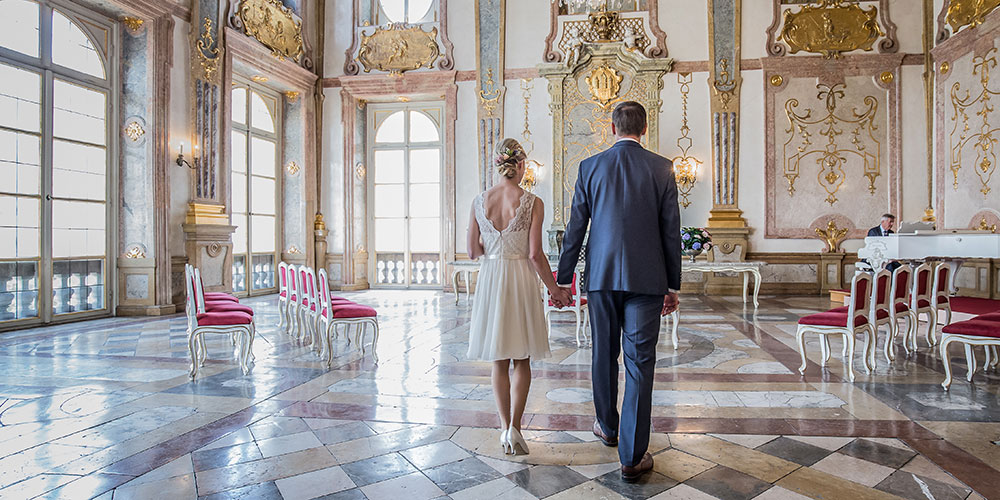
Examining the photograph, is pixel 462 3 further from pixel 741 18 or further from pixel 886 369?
pixel 886 369

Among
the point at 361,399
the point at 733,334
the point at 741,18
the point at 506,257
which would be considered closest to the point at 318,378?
the point at 361,399

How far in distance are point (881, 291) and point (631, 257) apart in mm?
3042

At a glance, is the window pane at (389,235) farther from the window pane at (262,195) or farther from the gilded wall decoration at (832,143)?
the gilded wall decoration at (832,143)

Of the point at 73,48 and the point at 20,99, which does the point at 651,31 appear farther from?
the point at 20,99

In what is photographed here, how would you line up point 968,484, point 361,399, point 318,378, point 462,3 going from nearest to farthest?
point 968,484, point 361,399, point 318,378, point 462,3

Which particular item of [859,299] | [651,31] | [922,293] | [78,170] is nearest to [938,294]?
[922,293]

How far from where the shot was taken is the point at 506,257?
8.73 ft

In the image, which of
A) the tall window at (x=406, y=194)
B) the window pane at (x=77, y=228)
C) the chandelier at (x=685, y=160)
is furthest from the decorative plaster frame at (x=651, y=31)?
the window pane at (x=77, y=228)

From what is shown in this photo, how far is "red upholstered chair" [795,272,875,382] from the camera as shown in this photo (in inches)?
161

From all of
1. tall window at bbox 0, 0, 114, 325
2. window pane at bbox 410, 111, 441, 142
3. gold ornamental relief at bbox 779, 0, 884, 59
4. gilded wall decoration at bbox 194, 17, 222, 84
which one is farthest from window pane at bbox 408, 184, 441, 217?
gold ornamental relief at bbox 779, 0, 884, 59

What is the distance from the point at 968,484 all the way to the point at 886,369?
227cm

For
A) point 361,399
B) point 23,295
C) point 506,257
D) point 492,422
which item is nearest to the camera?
point 506,257

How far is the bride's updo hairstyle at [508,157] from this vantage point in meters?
2.63

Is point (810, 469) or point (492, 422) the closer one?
point (810, 469)
